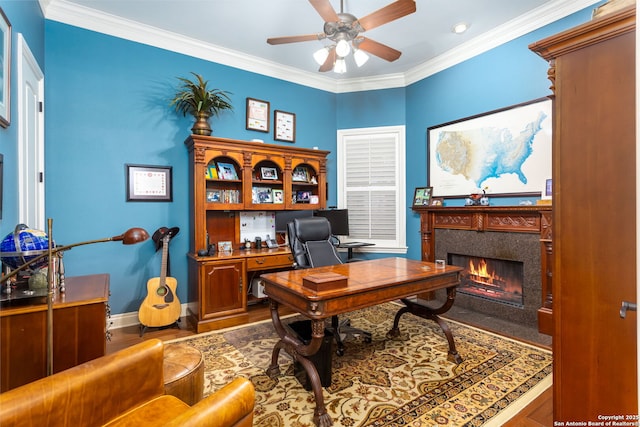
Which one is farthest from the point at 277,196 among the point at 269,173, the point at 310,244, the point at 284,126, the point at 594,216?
the point at 594,216

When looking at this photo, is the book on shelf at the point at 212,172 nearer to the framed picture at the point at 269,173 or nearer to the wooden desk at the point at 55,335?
the framed picture at the point at 269,173

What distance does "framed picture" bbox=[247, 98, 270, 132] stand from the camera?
4082 mm

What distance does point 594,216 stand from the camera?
4.03ft

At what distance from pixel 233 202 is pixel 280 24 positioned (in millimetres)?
2070

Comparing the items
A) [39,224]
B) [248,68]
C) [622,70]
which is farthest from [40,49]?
[622,70]

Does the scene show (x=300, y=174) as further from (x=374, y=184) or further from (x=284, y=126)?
(x=374, y=184)

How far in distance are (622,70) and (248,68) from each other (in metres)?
3.85

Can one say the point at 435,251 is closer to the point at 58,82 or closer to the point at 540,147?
the point at 540,147

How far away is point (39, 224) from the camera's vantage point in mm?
2787

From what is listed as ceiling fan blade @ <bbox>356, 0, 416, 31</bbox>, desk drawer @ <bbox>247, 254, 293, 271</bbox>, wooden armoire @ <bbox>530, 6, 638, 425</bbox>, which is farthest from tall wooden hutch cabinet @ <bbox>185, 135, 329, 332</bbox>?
wooden armoire @ <bbox>530, 6, 638, 425</bbox>

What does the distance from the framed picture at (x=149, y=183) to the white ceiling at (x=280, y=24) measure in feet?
4.64

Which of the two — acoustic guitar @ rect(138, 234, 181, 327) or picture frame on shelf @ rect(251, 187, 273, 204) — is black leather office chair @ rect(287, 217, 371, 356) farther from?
acoustic guitar @ rect(138, 234, 181, 327)

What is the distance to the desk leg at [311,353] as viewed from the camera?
5.86ft

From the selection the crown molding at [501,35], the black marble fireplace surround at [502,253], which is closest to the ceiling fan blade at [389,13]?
the crown molding at [501,35]
